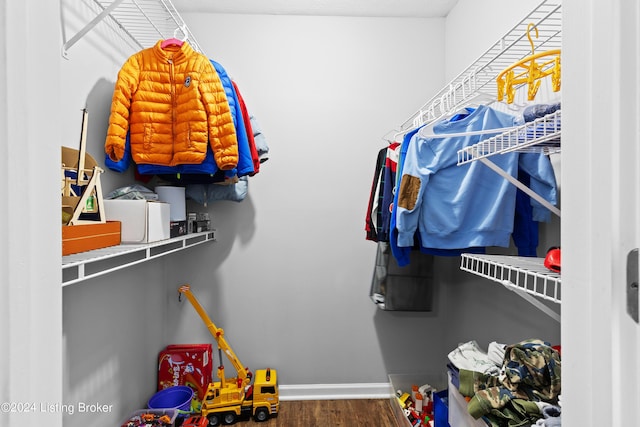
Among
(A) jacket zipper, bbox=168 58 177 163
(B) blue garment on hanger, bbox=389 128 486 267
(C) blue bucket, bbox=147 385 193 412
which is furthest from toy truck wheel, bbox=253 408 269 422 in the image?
(A) jacket zipper, bbox=168 58 177 163

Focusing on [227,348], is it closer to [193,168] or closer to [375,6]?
[193,168]

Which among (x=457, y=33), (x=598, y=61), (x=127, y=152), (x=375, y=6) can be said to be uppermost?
(x=375, y=6)

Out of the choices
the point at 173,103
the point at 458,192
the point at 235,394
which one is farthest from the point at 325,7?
the point at 235,394

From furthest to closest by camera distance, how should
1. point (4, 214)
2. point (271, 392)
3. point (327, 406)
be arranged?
point (327, 406), point (271, 392), point (4, 214)

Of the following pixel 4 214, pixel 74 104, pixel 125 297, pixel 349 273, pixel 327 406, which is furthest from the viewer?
pixel 349 273

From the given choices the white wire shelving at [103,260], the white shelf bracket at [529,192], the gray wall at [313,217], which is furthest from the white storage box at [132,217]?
the white shelf bracket at [529,192]

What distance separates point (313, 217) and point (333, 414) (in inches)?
48.2

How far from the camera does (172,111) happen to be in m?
1.53

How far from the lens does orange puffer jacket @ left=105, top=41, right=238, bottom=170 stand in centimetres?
148

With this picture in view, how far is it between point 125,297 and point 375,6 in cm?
227

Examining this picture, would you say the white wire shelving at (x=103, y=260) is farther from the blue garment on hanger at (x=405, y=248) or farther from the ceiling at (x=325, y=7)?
the ceiling at (x=325, y=7)

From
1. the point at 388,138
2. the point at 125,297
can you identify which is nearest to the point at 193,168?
the point at 125,297

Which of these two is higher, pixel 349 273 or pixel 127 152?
pixel 127 152

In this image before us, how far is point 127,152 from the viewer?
1.53 meters
